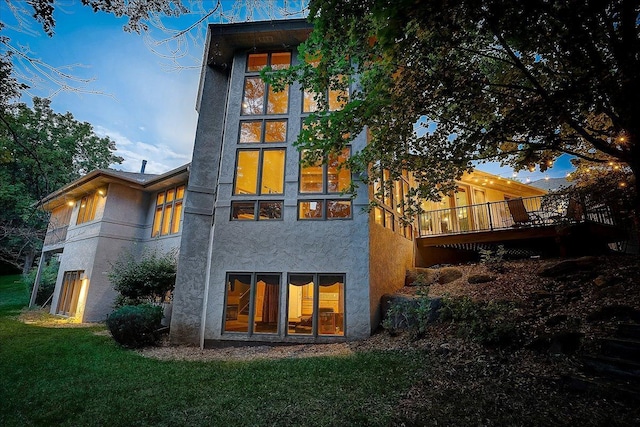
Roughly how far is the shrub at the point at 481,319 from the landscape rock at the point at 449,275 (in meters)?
2.95

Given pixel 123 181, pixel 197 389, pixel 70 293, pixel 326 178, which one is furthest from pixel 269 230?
pixel 70 293

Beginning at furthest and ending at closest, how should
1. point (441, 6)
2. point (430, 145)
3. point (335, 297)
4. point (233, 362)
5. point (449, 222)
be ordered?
point (449, 222) < point (335, 297) < point (233, 362) < point (430, 145) < point (441, 6)

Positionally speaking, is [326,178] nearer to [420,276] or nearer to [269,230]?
[269,230]

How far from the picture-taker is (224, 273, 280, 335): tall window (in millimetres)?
8641

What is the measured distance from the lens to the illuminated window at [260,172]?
9594mm

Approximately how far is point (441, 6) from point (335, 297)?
723 centimetres

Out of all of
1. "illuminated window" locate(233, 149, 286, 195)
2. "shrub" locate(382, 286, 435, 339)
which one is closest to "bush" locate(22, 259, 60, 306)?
"illuminated window" locate(233, 149, 286, 195)

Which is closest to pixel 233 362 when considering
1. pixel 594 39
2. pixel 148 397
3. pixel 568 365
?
pixel 148 397

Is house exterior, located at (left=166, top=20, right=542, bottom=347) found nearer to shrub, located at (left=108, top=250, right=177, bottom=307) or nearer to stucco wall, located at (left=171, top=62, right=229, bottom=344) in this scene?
stucco wall, located at (left=171, top=62, right=229, bottom=344)

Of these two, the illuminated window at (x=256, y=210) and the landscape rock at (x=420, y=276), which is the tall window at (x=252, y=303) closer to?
the illuminated window at (x=256, y=210)

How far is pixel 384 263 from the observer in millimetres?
9648

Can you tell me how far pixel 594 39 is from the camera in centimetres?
434

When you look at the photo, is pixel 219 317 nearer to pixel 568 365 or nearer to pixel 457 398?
pixel 457 398

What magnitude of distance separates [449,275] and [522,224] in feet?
11.9
